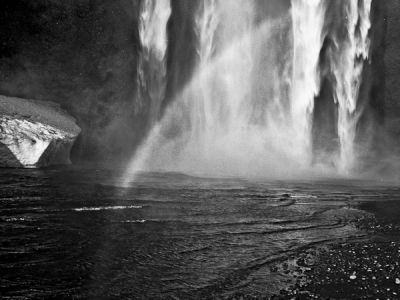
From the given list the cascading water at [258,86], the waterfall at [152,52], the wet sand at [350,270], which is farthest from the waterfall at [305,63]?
the wet sand at [350,270]

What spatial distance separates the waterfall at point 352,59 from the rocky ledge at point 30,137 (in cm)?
960

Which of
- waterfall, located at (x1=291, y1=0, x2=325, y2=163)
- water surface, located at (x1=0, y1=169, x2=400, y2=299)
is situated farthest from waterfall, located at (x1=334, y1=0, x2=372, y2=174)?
water surface, located at (x1=0, y1=169, x2=400, y2=299)

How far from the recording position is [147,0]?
13.6m

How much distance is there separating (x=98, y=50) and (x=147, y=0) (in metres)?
2.49

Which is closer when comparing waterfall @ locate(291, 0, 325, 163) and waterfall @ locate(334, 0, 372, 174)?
waterfall @ locate(334, 0, 372, 174)

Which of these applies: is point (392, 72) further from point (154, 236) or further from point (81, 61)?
point (154, 236)

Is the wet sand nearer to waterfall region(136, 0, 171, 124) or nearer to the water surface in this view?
the water surface

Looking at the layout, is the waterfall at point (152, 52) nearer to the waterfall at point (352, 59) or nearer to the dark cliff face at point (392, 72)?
the waterfall at point (352, 59)

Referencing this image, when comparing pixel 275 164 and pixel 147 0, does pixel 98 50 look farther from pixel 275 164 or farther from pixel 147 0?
pixel 275 164

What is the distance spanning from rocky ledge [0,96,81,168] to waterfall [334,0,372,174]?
9.60 m

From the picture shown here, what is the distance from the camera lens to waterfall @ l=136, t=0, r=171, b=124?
1359 cm

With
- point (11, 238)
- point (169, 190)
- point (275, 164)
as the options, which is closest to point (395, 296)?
point (11, 238)

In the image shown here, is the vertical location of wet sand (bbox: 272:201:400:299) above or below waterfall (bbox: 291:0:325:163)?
below

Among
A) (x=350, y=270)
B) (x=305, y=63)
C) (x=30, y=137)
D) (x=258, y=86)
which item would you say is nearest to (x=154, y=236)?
(x=350, y=270)
